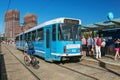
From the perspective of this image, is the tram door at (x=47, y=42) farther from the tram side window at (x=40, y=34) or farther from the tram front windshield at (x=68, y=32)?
the tram front windshield at (x=68, y=32)

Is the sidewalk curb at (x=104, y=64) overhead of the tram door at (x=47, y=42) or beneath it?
beneath

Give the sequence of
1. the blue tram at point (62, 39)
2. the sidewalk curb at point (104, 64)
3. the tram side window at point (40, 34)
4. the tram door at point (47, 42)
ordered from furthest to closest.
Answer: the tram side window at point (40, 34), the tram door at point (47, 42), the blue tram at point (62, 39), the sidewalk curb at point (104, 64)

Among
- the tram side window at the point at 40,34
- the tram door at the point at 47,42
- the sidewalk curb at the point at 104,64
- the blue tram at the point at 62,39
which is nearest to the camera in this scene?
the sidewalk curb at the point at 104,64

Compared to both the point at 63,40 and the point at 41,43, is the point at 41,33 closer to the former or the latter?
the point at 41,43

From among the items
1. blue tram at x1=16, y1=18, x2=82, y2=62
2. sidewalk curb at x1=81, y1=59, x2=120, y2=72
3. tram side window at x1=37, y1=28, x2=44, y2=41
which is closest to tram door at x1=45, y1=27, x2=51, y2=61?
blue tram at x1=16, y1=18, x2=82, y2=62

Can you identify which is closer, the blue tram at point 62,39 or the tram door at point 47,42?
the blue tram at point 62,39

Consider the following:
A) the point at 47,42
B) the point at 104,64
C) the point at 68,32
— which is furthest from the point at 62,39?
A: the point at 104,64

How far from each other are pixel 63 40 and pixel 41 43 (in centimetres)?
353

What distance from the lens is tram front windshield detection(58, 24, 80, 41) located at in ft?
45.3

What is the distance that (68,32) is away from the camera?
1409 cm

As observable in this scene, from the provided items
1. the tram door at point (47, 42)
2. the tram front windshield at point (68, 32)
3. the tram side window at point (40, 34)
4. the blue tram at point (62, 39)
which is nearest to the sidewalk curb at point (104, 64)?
the blue tram at point (62, 39)

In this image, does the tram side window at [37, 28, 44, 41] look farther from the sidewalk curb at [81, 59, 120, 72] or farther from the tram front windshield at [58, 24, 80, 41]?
the sidewalk curb at [81, 59, 120, 72]

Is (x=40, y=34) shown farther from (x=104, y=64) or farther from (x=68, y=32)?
(x=104, y=64)

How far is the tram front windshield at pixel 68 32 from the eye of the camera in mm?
13820
